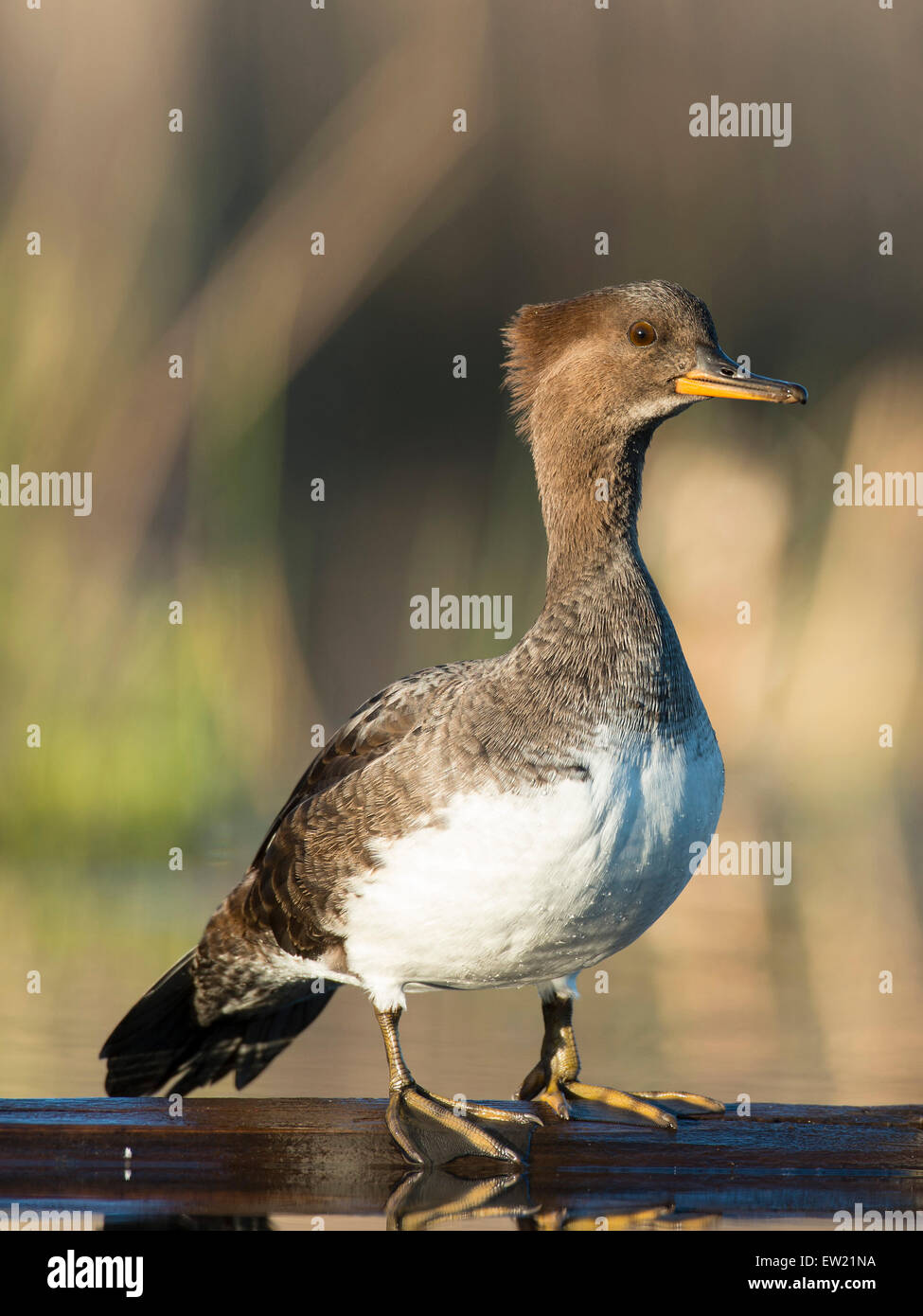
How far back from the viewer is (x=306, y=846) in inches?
160

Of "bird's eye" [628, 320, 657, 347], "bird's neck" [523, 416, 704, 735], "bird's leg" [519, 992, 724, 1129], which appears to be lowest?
"bird's leg" [519, 992, 724, 1129]

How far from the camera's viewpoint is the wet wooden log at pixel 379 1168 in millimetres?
3496

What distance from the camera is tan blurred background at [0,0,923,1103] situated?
648cm

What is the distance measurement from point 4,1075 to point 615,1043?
196cm

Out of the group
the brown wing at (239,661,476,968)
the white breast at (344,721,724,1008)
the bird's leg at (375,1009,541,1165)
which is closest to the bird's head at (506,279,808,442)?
the brown wing at (239,661,476,968)

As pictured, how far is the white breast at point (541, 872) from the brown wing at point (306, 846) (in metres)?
0.12

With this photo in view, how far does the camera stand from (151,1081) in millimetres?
4414

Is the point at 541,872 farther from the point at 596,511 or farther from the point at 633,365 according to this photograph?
the point at 633,365

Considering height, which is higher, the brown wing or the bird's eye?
the bird's eye

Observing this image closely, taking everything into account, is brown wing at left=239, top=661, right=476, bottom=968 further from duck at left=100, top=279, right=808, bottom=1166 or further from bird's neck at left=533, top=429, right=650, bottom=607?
bird's neck at left=533, top=429, right=650, bottom=607

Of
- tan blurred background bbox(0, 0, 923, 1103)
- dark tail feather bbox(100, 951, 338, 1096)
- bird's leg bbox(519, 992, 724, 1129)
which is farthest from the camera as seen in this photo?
tan blurred background bbox(0, 0, 923, 1103)

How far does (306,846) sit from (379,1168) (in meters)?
0.80

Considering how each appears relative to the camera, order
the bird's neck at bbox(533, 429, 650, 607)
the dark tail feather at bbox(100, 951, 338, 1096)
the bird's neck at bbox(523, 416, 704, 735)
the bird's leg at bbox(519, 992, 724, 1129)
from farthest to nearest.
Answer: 1. the dark tail feather at bbox(100, 951, 338, 1096)
2. the bird's neck at bbox(533, 429, 650, 607)
3. the bird's leg at bbox(519, 992, 724, 1129)
4. the bird's neck at bbox(523, 416, 704, 735)

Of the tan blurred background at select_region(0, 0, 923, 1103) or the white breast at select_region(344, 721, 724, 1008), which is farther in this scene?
the tan blurred background at select_region(0, 0, 923, 1103)
